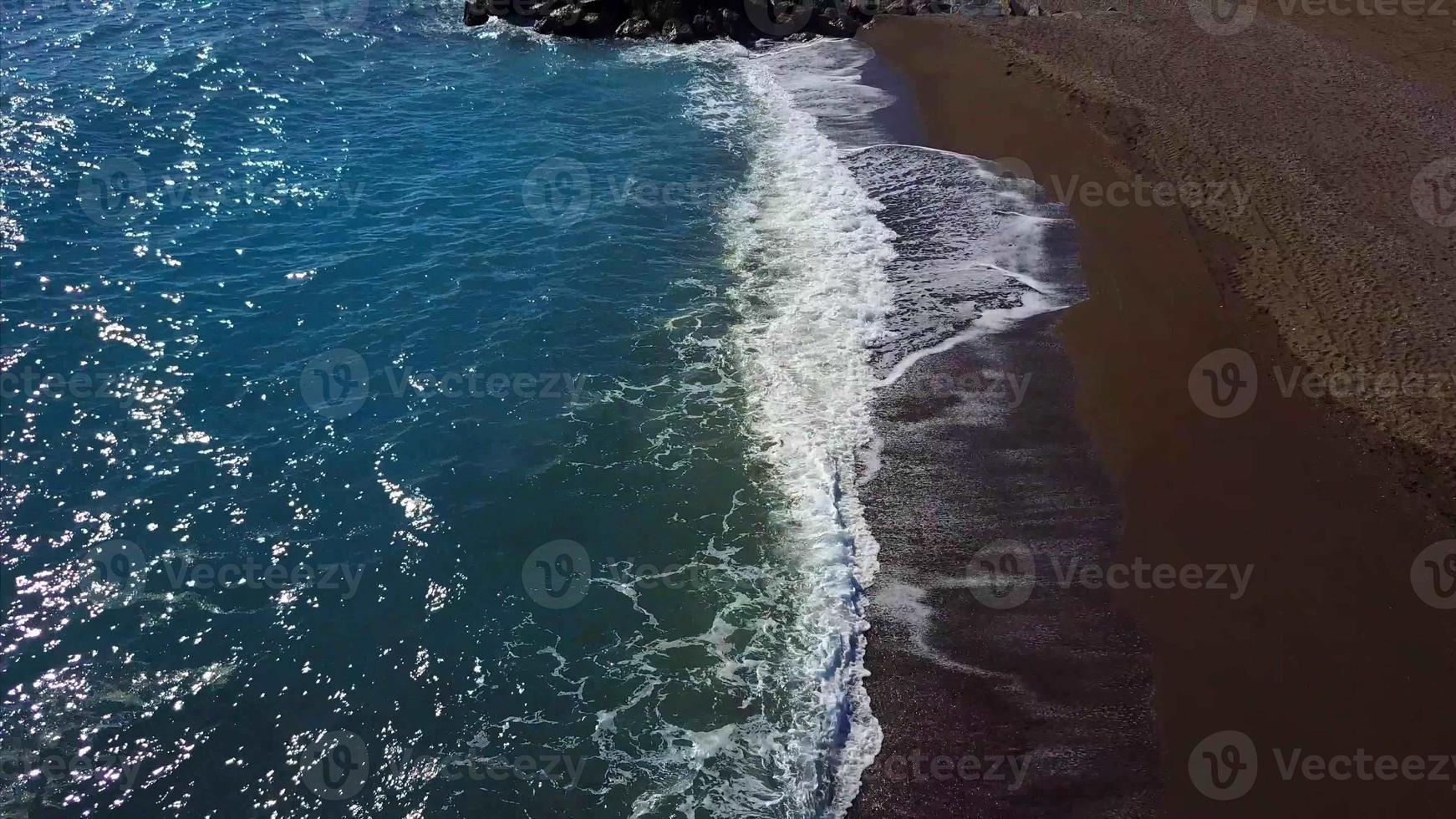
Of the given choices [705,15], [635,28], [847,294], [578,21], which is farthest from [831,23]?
[847,294]

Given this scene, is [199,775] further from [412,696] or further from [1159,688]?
[1159,688]

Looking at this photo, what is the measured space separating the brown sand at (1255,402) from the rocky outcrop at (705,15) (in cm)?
619

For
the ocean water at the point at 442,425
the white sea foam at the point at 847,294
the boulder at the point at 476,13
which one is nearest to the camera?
the ocean water at the point at 442,425

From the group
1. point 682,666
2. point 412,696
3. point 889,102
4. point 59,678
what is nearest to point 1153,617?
point 682,666

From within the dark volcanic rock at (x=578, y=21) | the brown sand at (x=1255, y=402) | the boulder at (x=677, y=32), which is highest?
the dark volcanic rock at (x=578, y=21)

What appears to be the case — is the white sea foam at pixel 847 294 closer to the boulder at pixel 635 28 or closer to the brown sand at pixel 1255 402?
the brown sand at pixel 1255 402

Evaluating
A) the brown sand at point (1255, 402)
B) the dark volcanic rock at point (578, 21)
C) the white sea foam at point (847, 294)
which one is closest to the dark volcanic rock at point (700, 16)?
the dark volcanic rock at point (578, 21)

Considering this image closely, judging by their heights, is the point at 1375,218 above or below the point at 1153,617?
above

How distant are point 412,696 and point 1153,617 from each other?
10.6 metres

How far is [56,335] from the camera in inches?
646

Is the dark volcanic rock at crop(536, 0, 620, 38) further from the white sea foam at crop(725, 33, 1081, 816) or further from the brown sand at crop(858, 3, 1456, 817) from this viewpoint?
the brown sand at crop(858, 3, 1456, 817)

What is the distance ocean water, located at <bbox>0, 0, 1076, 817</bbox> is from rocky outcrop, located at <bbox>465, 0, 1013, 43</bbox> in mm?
6565

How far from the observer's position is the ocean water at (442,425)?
10.8 meters

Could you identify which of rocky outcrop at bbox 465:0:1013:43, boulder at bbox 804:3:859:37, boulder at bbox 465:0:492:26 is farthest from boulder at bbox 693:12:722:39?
boulder at bbox 465:0:492:26
